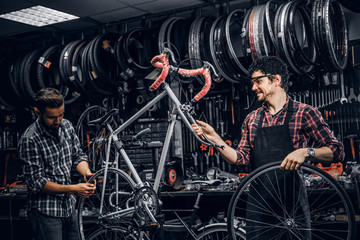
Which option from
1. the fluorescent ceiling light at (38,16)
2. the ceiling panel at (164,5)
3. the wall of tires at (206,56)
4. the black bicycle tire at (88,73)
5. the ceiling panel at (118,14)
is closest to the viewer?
the wall of tires at (206,56)

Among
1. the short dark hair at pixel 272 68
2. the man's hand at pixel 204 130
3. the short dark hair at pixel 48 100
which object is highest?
the short dark hair at pixel 272 68

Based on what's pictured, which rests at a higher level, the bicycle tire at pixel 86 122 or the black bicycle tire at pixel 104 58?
the black bicycle tire at pixel 104 58

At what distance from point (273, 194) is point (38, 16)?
4.29 meters

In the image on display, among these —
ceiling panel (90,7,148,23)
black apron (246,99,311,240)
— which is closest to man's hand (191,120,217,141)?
black apron (246,99,311,240)

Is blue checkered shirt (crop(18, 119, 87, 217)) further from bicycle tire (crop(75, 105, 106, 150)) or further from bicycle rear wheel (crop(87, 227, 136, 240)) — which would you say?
bicycle tire (crop(75, 105, 106, 150))

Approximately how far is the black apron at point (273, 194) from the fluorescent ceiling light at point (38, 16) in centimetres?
372

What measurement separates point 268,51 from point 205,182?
1.55m

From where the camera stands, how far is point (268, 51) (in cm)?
453

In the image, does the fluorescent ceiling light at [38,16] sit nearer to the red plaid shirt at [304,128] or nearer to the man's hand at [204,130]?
the man's hand at [204,130]

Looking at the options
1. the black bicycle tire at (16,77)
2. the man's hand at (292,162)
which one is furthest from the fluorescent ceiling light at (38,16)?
the man's hand at (292,162)

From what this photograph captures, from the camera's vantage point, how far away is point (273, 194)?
2.69 metres

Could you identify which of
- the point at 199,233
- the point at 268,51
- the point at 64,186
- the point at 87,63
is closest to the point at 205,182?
the point at 199,233

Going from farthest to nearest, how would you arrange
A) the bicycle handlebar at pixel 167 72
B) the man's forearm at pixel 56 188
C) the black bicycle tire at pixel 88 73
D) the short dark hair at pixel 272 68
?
the black bicycle tire at pixel 88 73 < the bicycle handlebar at pixel 167 72 < the man's forearm at pixel 56 188 < the short dark hair at pixel 272 68

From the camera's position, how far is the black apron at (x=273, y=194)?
2623 mm
